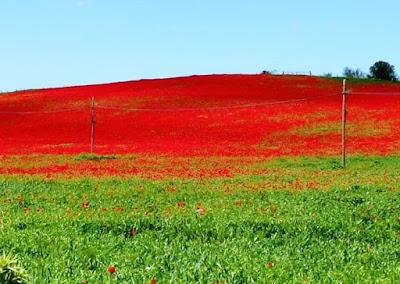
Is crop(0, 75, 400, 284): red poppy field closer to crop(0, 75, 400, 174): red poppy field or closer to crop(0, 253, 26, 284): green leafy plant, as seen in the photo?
crop(0, 253, 26, 284): green leafy plant

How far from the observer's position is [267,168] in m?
26.0

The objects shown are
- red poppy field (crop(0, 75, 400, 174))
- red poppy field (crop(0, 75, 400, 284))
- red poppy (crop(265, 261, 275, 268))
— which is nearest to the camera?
red poppy (crop(265, 261, 275, 268))

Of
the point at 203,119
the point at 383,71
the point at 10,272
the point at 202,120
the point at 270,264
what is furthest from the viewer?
the point at 383,71

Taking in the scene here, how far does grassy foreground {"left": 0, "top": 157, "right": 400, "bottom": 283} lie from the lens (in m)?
7.23

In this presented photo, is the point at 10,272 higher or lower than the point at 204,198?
higher

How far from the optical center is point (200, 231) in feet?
34.5

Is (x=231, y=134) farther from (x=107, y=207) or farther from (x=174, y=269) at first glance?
(x=174, y=269)

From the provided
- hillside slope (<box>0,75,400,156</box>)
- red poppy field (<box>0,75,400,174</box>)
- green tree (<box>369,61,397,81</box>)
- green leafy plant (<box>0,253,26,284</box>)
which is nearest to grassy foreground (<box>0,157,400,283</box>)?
green leafy plant (<box>0,253,26,284</box>)

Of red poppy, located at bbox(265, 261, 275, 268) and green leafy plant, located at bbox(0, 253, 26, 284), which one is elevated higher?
green leafy plant, located at bbox(0, 253, 26, 284)

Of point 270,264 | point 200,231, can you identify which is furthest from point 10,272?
point 200,231

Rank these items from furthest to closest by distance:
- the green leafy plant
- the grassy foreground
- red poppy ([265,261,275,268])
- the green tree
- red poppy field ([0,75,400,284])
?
the green tree, red poppy field ([0,75,400,284]), red poppy ([265,261,275,268]), the grassy foreground, the green leafy plant

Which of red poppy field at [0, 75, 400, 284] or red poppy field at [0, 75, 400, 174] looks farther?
red poppy field at [0, 75, 400, 174]

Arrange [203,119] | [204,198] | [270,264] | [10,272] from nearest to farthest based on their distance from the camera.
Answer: [10,272] → [270,264] → [204,198] → [203,119]

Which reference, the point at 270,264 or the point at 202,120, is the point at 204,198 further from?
the point at 202,120
